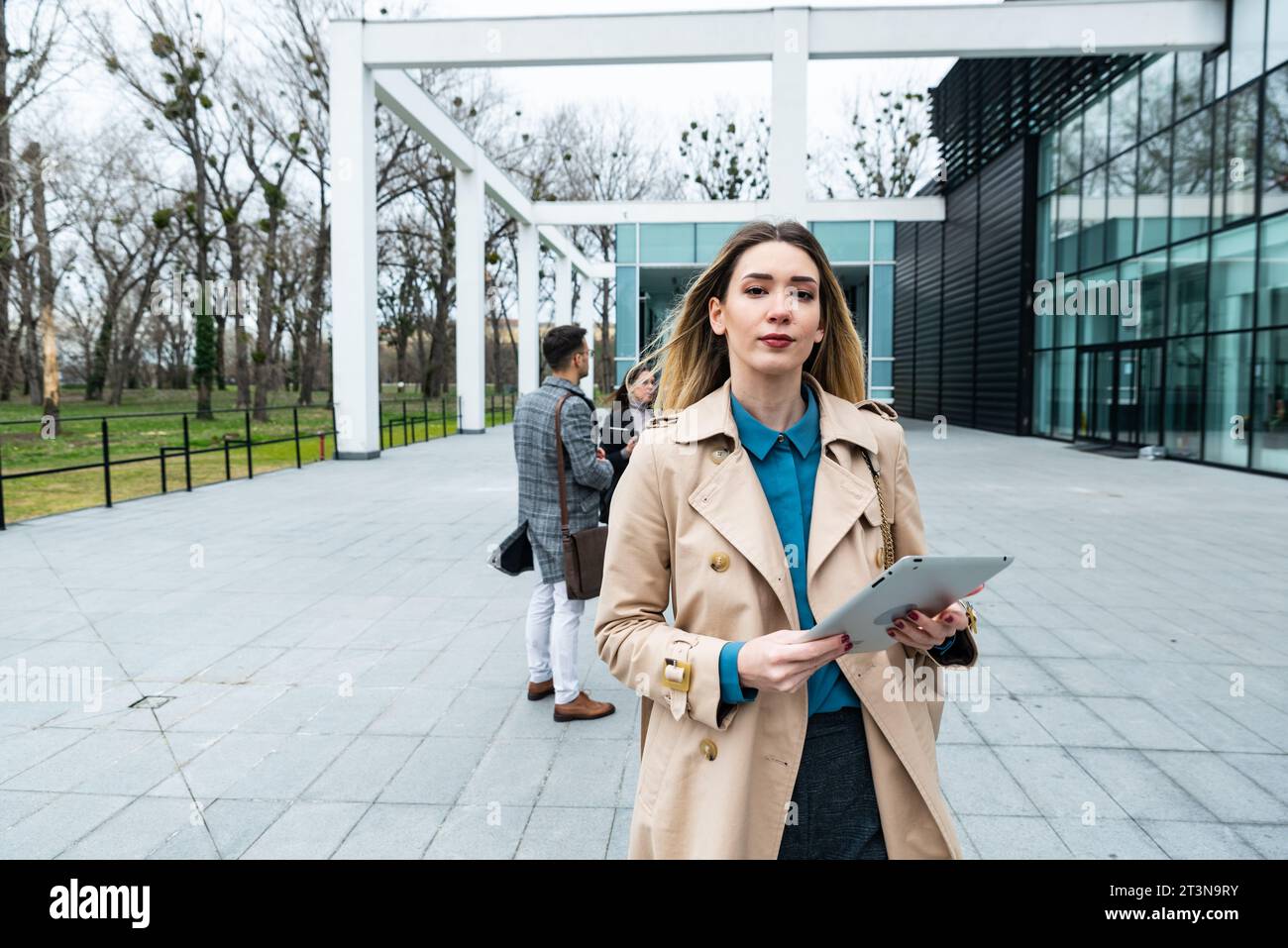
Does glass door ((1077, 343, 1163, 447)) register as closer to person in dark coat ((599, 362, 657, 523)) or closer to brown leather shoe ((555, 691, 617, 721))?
person in dark coat ((599, 362, 657, 523))

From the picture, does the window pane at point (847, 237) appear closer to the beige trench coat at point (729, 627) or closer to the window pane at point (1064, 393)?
the window pane at point (1064, 393)

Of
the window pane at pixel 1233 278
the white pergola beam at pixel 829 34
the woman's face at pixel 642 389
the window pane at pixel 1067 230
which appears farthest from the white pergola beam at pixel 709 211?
the woman's face at pixel 642 389

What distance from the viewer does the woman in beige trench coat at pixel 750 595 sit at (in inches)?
62.6

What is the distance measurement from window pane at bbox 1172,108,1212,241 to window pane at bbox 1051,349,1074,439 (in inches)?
191

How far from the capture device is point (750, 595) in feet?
5.24

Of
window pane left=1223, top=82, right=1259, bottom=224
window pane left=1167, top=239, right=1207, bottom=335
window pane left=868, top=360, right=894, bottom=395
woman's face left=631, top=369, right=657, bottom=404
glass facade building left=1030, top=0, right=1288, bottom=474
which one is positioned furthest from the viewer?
window pane left=868, top=360, right=894, bottom=395

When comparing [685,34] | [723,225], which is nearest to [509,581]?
[685,34]

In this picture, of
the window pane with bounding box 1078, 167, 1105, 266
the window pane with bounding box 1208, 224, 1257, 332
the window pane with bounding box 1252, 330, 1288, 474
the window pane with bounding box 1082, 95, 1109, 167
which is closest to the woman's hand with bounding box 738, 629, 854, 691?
the window pane with bounding box 1252, 330, 1288, 474

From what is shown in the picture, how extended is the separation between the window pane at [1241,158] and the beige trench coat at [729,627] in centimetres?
1604

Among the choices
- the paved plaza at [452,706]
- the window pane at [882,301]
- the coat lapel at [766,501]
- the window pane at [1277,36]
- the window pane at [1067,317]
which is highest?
the window pane at [1277,36]

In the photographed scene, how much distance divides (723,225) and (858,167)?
29.2 ft

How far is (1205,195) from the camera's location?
611 inches

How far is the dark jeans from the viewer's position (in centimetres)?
166
